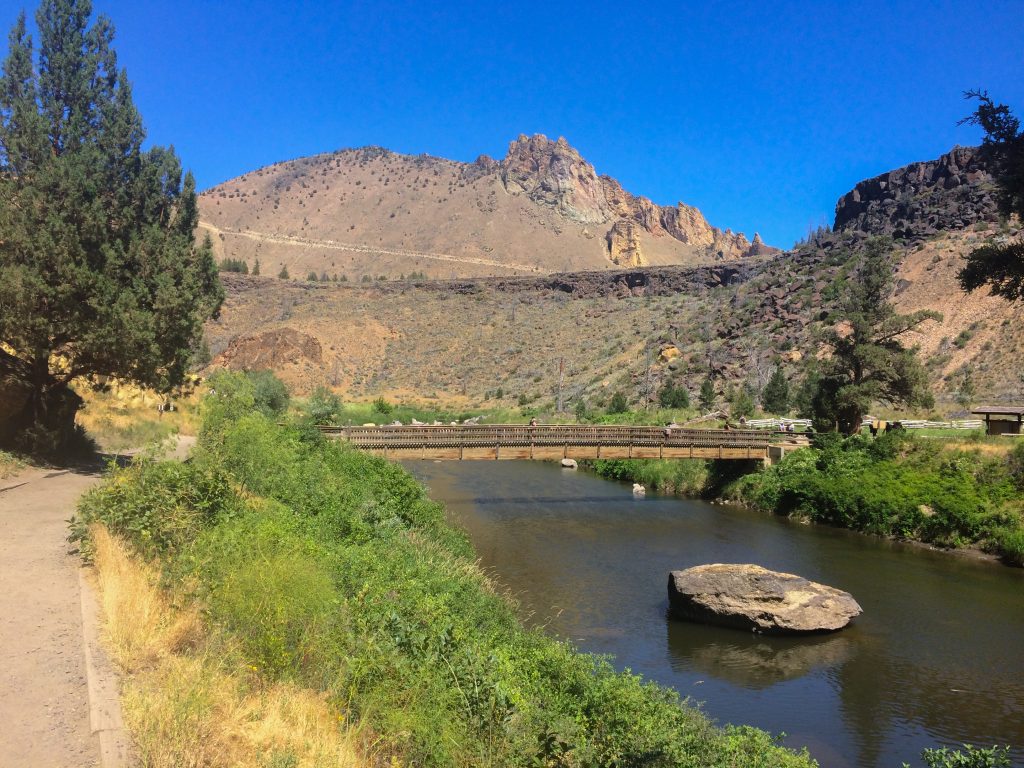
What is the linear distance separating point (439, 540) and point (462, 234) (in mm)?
125691

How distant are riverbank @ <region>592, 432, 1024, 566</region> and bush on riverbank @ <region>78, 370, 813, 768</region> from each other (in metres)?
18.4

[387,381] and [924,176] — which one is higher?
[924,176]

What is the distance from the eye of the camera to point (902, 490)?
26.6 m

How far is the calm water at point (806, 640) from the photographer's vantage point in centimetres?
1201

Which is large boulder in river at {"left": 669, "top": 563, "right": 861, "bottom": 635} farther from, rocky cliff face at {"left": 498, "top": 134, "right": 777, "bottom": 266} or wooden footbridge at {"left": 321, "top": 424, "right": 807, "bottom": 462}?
rocky cliff face at {"left": 498, "top": 134, "right": 777, "bottom": 266}

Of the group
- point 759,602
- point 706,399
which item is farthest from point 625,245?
point 759,602

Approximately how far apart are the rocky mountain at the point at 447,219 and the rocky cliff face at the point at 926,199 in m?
57.2

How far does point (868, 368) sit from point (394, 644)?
1215 inches

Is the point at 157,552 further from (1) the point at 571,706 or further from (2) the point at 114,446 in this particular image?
(2) the point at 114,446

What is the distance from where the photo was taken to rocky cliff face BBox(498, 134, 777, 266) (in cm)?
15338

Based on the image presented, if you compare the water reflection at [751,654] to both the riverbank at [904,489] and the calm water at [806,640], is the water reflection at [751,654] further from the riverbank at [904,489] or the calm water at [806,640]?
the riverbank at [904,489]

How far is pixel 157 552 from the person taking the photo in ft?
34.2

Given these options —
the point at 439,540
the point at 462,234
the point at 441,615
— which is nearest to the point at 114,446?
the point at 439,540

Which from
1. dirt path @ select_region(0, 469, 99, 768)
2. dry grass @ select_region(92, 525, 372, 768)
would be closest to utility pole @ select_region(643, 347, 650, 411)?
dirt path @ select_region(0, 469, 99, 768)
